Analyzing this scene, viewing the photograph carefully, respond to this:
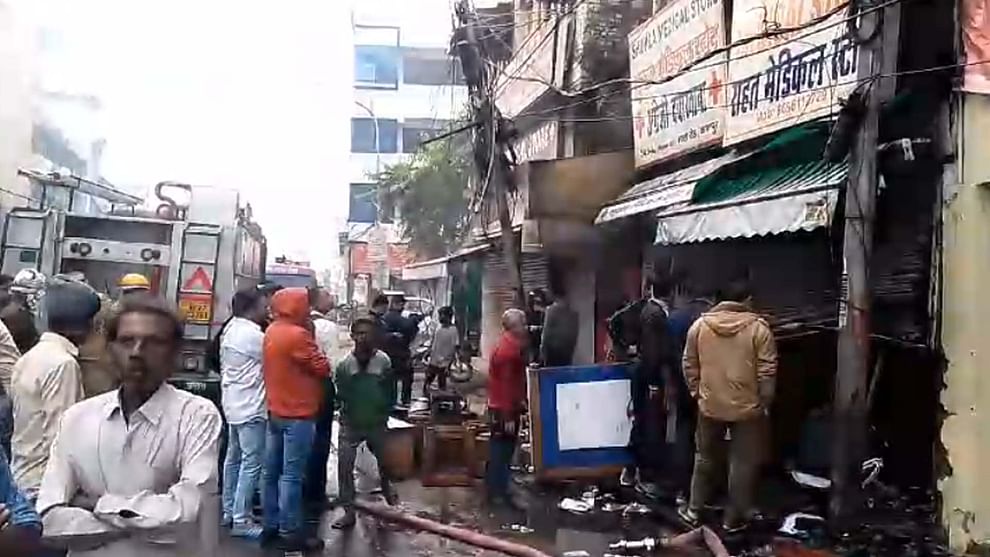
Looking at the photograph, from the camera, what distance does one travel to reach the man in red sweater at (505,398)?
909 centimetres

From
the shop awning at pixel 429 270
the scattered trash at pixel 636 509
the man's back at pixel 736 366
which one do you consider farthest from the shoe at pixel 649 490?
the shop awning at pixel 429 270

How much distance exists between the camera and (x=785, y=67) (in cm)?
916

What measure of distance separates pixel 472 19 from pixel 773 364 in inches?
295

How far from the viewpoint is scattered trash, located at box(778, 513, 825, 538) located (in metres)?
7.45

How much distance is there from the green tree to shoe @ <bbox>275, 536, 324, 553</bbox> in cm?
2329

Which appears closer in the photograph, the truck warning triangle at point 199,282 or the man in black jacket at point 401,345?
the truck warning triangle at point 199,282

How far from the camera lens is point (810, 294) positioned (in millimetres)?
9188

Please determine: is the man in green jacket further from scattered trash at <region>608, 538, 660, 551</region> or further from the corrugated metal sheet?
the corrugated metal sheet

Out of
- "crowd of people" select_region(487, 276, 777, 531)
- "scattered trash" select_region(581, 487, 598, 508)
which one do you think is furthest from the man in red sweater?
"scattered trash" select_region(581, 487, 598, 508)

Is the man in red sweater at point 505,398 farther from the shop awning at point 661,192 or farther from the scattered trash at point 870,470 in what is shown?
the scattered trash at point 870,470

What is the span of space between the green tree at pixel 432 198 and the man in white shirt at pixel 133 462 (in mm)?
27505

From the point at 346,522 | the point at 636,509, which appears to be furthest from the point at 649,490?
the point at 346,522

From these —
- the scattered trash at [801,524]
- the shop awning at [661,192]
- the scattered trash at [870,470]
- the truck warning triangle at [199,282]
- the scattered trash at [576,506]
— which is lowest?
the scattered trash at [576,506]

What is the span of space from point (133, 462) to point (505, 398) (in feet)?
19.7
